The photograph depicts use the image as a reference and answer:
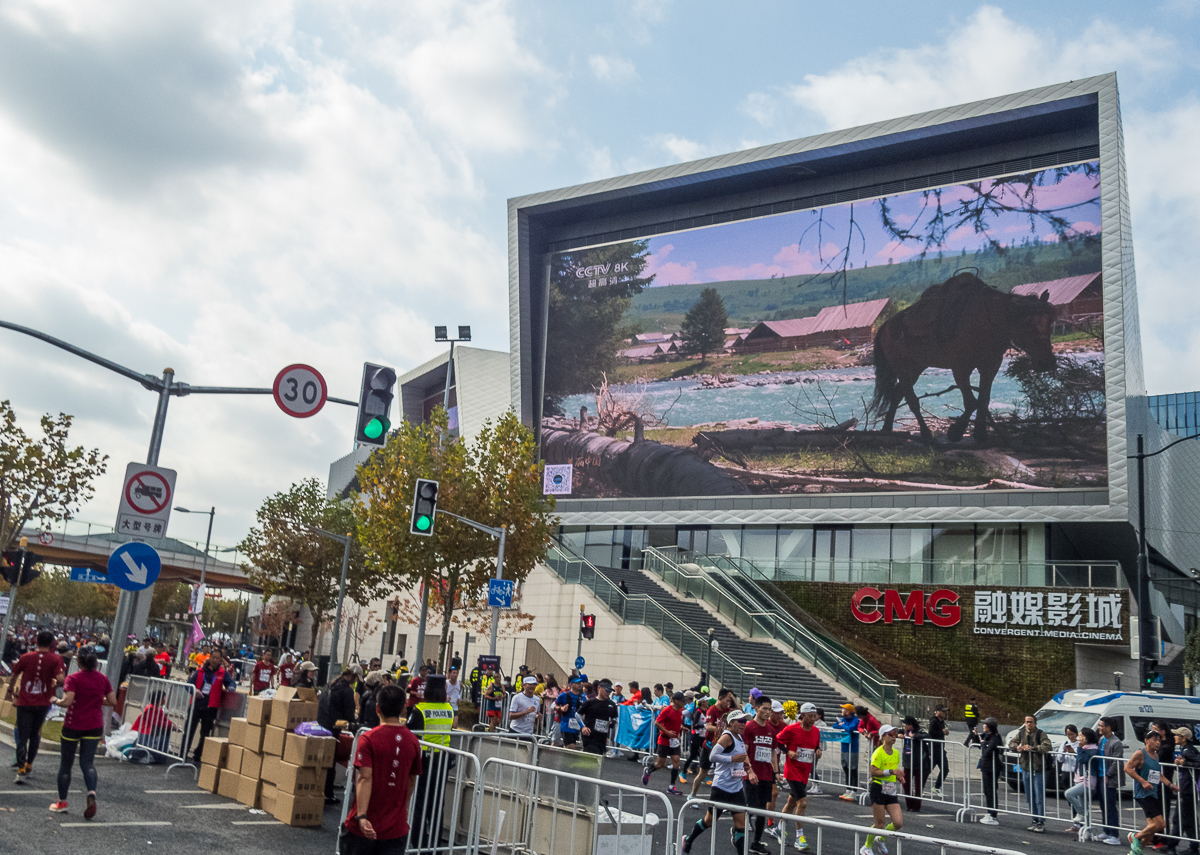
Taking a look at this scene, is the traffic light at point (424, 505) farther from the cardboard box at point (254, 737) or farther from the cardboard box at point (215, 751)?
the cardboard box at point (254, 737)

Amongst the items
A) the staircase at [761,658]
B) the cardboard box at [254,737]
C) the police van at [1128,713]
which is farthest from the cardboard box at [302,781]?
the staircase at [761,658]

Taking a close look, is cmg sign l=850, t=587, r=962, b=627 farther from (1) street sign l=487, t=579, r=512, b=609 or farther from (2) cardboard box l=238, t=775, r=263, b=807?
(2) cardboard box l=238, t=775, r=263, b=807

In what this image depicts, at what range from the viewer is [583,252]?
51094 millimetres

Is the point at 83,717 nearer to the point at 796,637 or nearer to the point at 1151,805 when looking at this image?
the point at 1151,805

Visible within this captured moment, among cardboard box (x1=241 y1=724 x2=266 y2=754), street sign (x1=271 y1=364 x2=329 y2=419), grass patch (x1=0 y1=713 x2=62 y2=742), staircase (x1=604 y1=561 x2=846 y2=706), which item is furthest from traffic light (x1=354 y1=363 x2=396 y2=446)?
staircase (x1=604 y1=561 x2=846 y2=706)

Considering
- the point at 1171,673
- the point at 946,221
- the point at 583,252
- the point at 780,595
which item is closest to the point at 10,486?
the point at 780,595

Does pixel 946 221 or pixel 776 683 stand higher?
pixel 946 221

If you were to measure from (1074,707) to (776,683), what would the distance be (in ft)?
31.8

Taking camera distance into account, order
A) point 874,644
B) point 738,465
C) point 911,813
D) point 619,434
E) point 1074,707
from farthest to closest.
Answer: point 619,434, point 738,465, point 874,644, point 1074,707, point 911,813

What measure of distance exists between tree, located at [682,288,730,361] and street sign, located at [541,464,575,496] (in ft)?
28.5

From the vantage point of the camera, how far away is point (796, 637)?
32.4 metres

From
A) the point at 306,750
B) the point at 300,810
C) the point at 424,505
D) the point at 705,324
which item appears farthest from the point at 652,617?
the point at 300,810

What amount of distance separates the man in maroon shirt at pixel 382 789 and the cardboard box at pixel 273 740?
5.02 metres

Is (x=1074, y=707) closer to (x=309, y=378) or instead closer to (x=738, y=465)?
(x=309, y=378)
